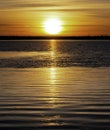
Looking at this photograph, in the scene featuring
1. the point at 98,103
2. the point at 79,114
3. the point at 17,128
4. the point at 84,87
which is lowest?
the point at 17,128

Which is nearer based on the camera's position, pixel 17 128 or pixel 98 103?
pixel 17 128

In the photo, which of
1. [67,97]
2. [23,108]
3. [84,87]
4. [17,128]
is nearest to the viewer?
[17,128]

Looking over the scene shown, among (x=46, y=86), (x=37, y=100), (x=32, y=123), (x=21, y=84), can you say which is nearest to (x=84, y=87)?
(x=46, y=86)

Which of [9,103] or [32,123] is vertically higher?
[9,103]

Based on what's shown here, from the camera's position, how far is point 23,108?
12.4m

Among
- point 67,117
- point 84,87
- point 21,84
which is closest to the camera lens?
point 67,117

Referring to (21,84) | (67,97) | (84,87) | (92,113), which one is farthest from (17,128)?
(21,84)

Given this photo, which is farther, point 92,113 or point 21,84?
point 21,84

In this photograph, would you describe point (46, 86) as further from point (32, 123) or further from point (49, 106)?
point (32, 123)

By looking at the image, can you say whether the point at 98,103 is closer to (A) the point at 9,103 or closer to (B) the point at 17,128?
(A) the point at 9,103

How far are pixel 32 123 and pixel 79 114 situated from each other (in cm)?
141

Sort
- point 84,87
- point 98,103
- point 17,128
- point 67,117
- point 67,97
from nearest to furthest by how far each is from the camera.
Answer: point 17,128
point 67,117
point 98,103
point 67,97
point 84,87

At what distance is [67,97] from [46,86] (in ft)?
12.3

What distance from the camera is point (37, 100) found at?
14.0m
